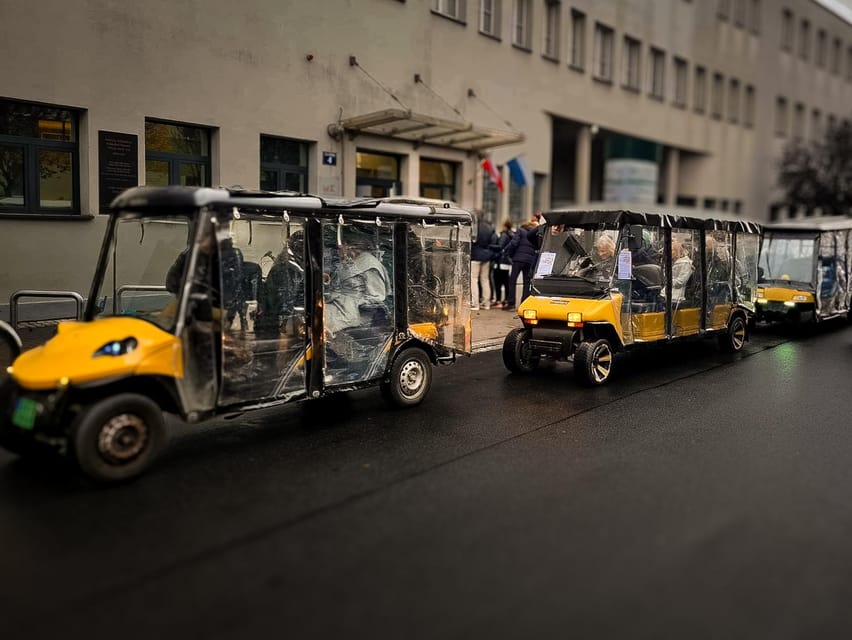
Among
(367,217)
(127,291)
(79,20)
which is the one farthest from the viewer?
(79,20)

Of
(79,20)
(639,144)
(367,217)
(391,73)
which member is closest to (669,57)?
(639,144)

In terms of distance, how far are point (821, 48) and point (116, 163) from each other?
1733 inches

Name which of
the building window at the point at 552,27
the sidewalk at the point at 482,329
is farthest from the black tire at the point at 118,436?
the building window at the point at 552,27

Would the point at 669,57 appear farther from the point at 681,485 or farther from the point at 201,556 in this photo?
the point at 201,556

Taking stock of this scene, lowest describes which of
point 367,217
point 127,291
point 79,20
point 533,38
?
point 127,291

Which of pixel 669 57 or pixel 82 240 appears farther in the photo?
pixel 669 57

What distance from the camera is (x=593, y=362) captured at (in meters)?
9.84

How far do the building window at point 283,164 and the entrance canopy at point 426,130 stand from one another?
3.79 ft

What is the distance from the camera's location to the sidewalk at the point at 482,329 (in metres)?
11.1

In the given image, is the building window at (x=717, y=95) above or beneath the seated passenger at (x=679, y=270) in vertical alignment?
above

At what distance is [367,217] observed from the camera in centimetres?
793

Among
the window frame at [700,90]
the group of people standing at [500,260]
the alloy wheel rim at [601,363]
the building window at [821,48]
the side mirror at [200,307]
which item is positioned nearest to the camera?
the side mirror at [200,307]

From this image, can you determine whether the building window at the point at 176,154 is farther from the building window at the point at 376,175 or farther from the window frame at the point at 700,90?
the window frame at the point at 700,90

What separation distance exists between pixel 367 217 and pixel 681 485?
3778 mm
